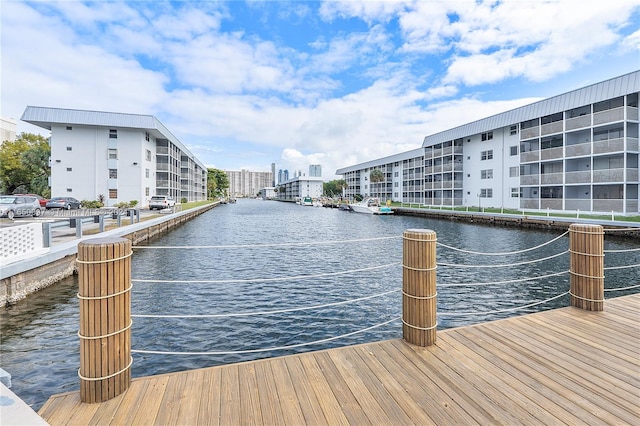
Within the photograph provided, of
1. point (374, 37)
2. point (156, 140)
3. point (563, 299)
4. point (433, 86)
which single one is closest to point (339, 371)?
point (563, 299)

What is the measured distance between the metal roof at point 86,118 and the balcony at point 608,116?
45357 millimetres

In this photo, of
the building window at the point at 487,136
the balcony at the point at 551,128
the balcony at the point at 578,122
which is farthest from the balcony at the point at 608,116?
the building window at the point at 487,136

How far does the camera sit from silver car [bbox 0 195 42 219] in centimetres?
1964

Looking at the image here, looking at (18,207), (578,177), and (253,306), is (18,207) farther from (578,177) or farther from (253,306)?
(578,177)

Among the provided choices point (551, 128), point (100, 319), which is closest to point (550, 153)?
point (551, 128)

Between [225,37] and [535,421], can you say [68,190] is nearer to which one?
[225,37]

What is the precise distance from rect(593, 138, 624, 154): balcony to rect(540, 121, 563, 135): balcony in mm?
4156

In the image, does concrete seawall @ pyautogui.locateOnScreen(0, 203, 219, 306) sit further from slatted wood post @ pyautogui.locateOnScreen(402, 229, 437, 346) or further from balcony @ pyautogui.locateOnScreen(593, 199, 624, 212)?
balcony @ pyautogui.locateOnScreen(593, 199, 624, 212)

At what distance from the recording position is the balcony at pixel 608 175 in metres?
24.0

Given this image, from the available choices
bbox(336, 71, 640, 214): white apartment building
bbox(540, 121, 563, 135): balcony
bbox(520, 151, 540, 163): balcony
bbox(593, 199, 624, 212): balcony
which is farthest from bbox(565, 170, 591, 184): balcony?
bbox(540, 121, 563, 135): balcony

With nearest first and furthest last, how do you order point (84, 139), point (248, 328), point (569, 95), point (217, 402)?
point (217, 402) → point (248, 328) → point (569, 95) → point (84, 139)

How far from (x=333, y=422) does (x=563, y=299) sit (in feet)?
32.8

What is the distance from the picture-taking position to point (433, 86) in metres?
24.8

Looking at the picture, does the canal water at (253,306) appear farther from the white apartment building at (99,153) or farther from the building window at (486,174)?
the white apartment building at (99,153)
